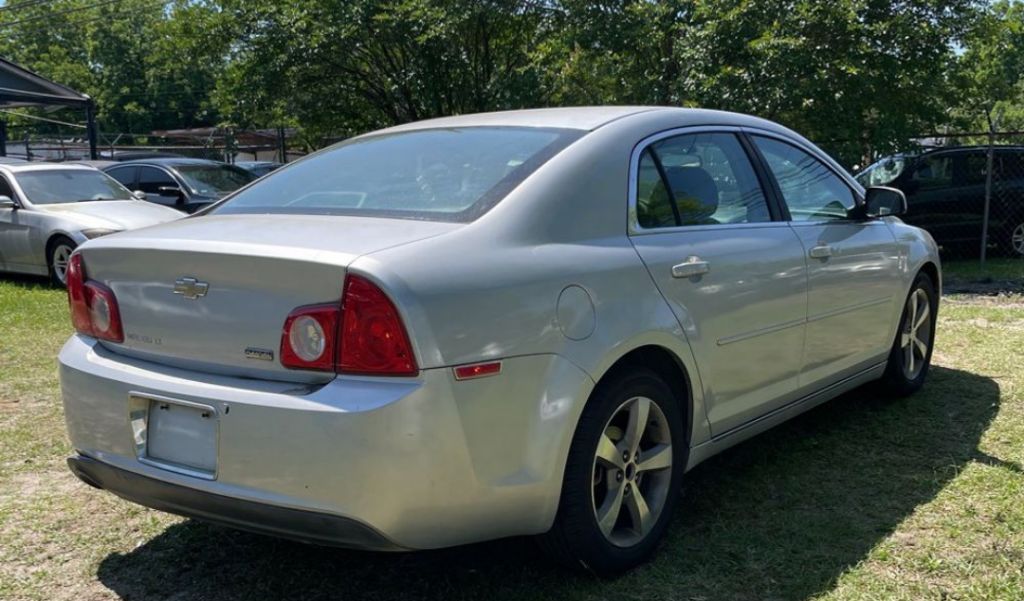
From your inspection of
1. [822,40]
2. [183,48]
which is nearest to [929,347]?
[822,40]

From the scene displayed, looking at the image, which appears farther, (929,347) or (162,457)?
(929,347)

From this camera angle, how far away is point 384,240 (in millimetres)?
2688

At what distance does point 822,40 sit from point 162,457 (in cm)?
997

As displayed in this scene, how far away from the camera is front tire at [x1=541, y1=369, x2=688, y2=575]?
2920 millimetres

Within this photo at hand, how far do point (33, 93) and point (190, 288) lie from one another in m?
17.5

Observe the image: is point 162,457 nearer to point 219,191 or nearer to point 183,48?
point 219,191

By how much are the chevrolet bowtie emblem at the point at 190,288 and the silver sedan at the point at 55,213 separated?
23.4 ft

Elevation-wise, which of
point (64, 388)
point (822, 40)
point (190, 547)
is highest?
point (822, 40)

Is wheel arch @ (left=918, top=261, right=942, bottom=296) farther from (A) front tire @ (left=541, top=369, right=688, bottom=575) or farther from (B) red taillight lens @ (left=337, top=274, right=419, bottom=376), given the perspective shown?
(B) red taillight lens @ (left=337, top=274, right=419, bottom=376)

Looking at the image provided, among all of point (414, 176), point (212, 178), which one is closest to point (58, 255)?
point (212, 178)

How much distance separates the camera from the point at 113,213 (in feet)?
32.8

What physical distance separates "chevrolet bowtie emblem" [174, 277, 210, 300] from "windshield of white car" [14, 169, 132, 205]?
855 cm

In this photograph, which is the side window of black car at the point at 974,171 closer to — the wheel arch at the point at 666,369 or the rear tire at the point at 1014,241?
the rear tire at the point at 1014,241

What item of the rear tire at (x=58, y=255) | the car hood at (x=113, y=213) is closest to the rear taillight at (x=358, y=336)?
the car hood at (x=113, y=213)
